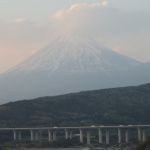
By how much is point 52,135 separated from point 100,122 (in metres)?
17.3

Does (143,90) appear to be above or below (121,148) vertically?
above

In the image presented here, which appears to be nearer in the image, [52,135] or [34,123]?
[52,135]


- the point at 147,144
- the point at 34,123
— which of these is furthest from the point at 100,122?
the point at 147,144

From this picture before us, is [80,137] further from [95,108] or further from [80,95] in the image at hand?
[80,95]

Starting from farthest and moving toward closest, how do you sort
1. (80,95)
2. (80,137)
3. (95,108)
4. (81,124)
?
(80,95) < (95,108) < (81,124) < (80,137)

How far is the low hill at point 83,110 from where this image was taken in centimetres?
14162

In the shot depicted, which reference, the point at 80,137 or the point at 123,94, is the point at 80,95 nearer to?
the point at 123,94

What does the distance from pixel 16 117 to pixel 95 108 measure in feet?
86.8

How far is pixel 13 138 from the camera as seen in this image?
404 ft

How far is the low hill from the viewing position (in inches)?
5576

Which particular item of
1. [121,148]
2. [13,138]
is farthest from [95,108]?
[121,148]

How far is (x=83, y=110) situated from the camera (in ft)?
527

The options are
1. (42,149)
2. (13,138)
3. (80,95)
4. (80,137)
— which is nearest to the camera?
(42,149)

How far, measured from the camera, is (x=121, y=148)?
93438 millimetres
